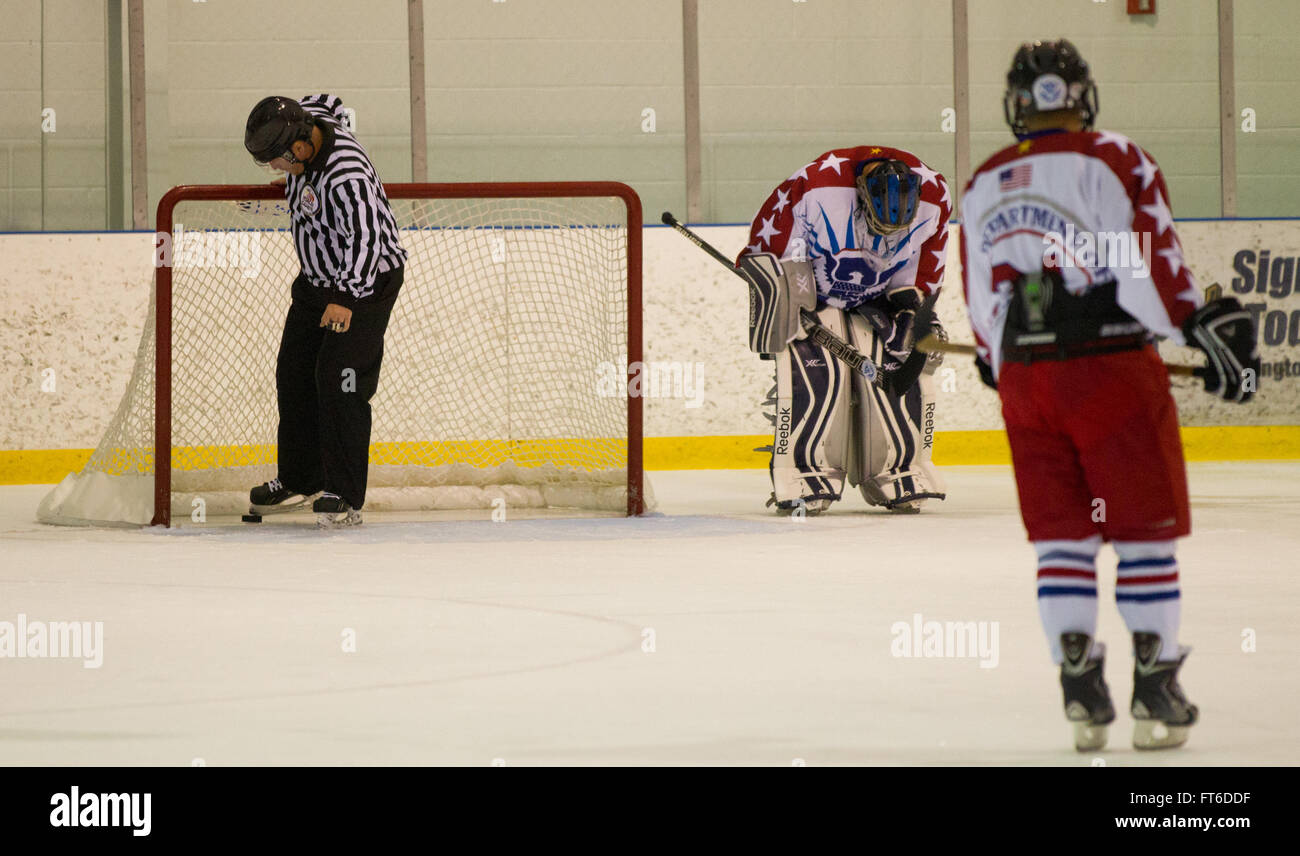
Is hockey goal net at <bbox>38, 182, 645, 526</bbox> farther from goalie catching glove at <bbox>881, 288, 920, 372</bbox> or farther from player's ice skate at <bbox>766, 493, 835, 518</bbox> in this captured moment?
goalie catching glove at <bbox>881, 288, 920, 372</bbox>

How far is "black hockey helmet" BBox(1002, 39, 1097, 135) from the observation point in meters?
2.48

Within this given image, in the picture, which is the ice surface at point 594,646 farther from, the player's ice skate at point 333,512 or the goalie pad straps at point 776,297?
the goalie pad straps at point 776,297

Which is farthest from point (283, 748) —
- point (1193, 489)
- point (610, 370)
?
point (1193, 489)

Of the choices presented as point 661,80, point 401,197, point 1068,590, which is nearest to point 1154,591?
point 1068,590

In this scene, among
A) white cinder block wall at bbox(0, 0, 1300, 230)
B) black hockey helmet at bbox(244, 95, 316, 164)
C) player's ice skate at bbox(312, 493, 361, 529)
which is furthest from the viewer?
white cinder block wall at bbox(0, 0, 1300, 230)

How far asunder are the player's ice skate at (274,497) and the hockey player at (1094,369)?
3.56 metres

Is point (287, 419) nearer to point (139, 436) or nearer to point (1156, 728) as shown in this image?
point (139, 436)

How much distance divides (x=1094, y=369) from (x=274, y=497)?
12.3 ft

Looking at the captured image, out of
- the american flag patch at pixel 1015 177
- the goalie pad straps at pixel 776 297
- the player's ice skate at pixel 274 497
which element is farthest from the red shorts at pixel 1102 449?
the player's ice skate at pixel 274 497

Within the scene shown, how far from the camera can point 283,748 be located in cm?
241

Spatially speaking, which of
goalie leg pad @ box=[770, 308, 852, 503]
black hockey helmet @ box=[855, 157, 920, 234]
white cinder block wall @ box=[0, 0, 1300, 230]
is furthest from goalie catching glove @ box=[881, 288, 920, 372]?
white cinder block wall @ box=[0, 0, 1300, 230]

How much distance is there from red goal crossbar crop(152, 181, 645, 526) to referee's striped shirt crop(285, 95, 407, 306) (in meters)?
0.33

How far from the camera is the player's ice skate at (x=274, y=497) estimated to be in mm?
5645

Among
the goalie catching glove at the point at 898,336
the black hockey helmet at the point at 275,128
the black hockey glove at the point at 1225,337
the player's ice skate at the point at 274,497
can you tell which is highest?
the black hockey helmet at the point at 275,128
